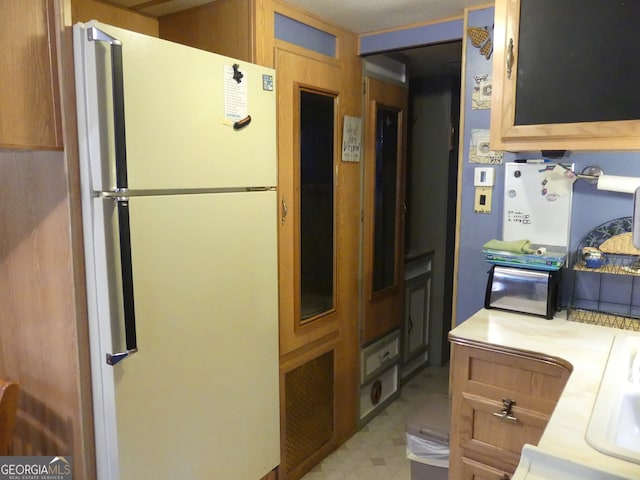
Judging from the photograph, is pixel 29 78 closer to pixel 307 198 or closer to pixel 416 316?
pixel 307 198

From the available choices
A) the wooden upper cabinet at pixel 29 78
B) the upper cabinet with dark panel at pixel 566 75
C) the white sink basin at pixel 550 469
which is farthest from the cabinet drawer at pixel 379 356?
the wooden upper cabinet at pixel 29 78

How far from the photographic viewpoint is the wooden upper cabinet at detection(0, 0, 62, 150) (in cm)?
129

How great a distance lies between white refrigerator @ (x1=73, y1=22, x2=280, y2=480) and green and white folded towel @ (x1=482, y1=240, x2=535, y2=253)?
90cm

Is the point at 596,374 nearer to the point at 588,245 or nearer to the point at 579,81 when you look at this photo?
the point at 588,245

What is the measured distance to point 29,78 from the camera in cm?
132

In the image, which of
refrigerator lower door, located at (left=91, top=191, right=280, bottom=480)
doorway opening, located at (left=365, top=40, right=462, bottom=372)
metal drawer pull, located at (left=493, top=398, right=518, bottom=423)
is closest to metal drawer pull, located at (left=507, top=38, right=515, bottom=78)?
refrigerator lower door, located at (left=91, top=191, right=280, bottom=480)

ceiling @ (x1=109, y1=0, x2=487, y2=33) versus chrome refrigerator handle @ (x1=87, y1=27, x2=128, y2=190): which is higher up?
ceiling @ (x1=109, y1=0, x2=487, y2=33)

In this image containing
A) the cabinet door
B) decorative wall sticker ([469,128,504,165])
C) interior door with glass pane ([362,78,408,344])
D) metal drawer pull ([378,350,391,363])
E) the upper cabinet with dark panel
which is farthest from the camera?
the cabinet door

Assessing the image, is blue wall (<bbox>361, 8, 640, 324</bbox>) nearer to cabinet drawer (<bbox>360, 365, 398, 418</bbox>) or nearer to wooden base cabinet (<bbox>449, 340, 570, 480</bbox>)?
wooden base cabinet (<bbox>449, 340, 570, 480</bbox>)

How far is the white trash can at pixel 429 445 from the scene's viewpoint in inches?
81.4

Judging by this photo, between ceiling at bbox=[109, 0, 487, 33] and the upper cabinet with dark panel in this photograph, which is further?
ceiling at bbox=[109, 0, 487, 33]

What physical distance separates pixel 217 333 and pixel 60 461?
63 centimetres

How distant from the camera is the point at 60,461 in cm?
155

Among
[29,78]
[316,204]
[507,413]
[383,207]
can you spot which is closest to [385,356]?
[383,207]
